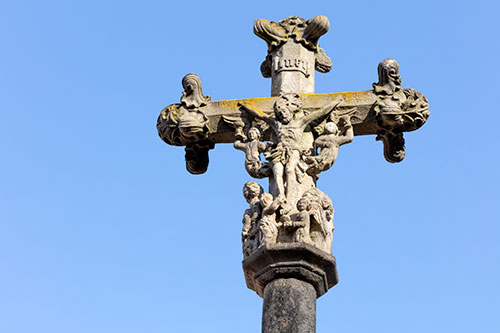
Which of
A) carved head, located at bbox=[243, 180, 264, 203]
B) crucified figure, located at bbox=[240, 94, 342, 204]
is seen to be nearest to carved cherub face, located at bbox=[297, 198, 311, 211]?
crucified figure, located at bbox=[240, 94, 342, 204]

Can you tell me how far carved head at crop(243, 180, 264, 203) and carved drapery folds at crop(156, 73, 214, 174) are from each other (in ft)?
4.52

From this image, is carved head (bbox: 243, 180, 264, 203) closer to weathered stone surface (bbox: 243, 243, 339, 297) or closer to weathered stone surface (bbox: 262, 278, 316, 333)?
weathered stone surface (bbox: 243, 243, 339, 297)

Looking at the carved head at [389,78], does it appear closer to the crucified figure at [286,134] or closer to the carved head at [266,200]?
the crucified figure at [286,134]

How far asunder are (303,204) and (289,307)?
1.18 metres

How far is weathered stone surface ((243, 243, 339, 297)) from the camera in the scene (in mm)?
10320

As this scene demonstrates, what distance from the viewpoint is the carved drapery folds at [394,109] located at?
11.8 meters

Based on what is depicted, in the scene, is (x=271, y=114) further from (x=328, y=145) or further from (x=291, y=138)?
(x=328, y=145)

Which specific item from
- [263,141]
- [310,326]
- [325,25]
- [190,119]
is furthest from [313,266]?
[325,25]

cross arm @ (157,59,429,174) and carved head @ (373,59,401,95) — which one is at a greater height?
carved head @ (373,59,401,95)

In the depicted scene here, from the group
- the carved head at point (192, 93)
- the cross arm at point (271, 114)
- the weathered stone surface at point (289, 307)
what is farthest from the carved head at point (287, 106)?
the weathered stone surface at point (289, 307)

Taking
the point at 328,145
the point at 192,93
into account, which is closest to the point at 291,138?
the point at 328,145

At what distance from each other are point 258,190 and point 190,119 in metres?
1.61

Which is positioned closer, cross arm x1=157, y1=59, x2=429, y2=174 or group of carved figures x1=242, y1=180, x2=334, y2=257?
group of carved figures x1=242, y1=180, x2=334, y2=257

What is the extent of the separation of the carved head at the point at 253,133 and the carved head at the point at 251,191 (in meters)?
0.72
